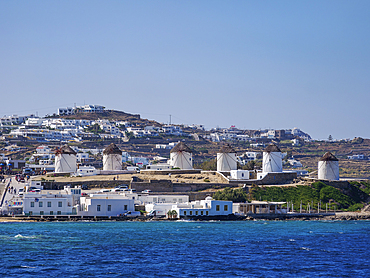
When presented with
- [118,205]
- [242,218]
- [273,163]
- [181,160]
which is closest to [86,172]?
[181,160]

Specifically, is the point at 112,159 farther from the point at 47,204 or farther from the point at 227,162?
the point at 47,204

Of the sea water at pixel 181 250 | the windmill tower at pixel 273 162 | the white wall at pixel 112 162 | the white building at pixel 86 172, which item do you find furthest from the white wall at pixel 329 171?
the white building at pixel 86 172

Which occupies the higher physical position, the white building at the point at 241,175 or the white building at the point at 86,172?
the white building at the point at 86,172

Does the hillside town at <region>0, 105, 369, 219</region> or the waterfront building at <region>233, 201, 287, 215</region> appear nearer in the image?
the hillside town at <region>0, 105, 369, 219</region>

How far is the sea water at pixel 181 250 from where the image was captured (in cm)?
3017

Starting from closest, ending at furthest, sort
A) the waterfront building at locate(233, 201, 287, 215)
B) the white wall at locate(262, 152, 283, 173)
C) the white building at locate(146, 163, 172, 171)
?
the waterfront building at locate(233, 201, 287, 215) → the white wall at locate(262, 152, 283, 173) → the white building at locate(146, 163, 172, 171)

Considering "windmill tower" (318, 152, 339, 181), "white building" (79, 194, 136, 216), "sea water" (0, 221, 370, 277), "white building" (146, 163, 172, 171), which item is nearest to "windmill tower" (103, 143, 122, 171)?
"white building" (146, 163, 172, 171)

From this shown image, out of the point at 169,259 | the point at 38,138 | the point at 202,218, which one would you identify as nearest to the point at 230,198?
the point at 202,218

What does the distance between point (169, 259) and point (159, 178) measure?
119 feet

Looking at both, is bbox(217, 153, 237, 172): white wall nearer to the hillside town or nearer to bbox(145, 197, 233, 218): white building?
the hillside town

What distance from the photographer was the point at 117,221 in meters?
53.3

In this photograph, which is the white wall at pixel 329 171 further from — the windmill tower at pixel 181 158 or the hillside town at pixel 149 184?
the windmill tower at pixel 181 158

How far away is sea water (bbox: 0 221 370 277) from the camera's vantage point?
99.0ft

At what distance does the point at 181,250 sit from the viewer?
36.5 metres
